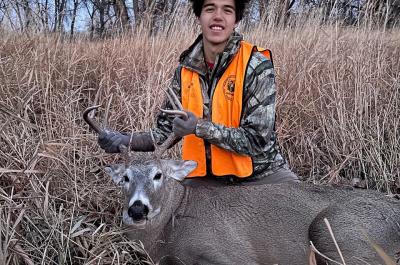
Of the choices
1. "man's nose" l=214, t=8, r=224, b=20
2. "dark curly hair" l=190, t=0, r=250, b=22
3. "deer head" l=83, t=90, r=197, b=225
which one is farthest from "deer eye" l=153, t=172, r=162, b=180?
"dark curly hair" l=190, t=0, r=250, b=22

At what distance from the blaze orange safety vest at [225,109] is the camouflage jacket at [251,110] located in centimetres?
4

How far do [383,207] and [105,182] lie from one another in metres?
1.98

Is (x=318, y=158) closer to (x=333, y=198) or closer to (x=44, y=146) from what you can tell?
(x=333, y=198)

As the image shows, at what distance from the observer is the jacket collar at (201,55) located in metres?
3.80

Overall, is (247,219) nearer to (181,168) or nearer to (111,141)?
(181,168)

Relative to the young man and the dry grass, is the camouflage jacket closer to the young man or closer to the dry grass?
the young man

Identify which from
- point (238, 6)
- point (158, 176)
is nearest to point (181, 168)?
point (158, 176)

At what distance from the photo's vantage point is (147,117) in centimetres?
475

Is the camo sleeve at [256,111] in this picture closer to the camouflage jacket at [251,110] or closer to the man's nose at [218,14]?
the camouflage jacket at [251,110]

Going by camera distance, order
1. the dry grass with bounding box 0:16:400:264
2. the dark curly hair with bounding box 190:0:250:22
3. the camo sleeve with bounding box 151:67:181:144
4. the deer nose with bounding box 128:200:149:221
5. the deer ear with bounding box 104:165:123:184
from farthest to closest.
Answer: the camo sleeve with bounding box 151:67:181:144
the dark curly hair with bounding box 190:0:250:22
the deer ear with bounding box 104:165:123:184
the dry grass with bounding box 0:16:400:264
the deer nose with bounding box 128:200:149:221

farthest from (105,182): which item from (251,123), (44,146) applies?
(251,123)

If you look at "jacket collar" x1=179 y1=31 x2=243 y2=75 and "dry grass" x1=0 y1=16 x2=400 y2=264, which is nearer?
"dry grass" x1=0 y1=16 x2=400 y2=264

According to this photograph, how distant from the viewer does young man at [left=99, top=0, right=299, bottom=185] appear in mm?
3727

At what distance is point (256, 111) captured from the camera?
12.2 feet
